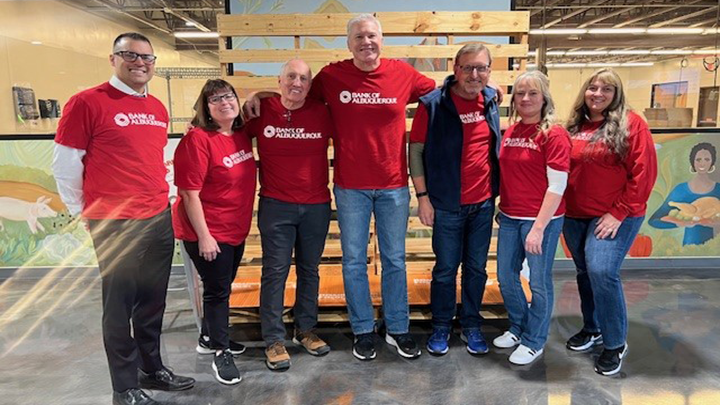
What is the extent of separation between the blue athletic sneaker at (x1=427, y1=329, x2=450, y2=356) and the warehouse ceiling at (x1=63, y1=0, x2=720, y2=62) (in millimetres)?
5869

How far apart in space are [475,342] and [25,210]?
165 inches

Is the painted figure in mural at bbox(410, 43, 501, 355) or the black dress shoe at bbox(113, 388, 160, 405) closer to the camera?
the black dress shoe at bbox(113, 388, 160, 405)

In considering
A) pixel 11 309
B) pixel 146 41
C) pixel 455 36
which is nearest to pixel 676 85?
pixel 455 36

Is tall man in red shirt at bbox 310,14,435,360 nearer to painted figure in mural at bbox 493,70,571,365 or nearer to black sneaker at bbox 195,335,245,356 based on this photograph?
painted figure in mural at bbox 493,70,571,365

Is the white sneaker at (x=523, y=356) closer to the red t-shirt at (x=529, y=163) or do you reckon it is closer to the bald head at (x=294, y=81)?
the red t-shirt at (x=529, y=163)

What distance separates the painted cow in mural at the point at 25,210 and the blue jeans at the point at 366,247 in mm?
3280

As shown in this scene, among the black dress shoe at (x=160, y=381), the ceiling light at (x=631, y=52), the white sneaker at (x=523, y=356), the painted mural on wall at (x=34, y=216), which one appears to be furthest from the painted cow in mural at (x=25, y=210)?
the ceiling light at (x=631, y=52)

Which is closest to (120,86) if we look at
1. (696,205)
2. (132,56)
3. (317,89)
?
(132,56)

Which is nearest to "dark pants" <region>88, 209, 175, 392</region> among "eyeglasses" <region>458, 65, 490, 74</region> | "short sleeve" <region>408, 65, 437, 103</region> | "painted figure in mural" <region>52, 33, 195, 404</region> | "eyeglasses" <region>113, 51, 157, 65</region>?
"painted figure in mural" <region>52, 33, 195, 404</region>

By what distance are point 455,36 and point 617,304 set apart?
2.20 metres

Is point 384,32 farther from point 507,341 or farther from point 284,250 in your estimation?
point 507,341

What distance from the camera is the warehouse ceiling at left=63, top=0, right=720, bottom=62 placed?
25.6 feet

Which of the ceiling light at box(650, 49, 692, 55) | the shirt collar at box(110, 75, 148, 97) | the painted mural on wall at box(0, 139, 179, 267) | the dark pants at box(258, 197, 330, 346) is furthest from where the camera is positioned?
the ceiling light at box(650, 49, 692, 55)

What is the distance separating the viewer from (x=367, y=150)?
8.73 ft
